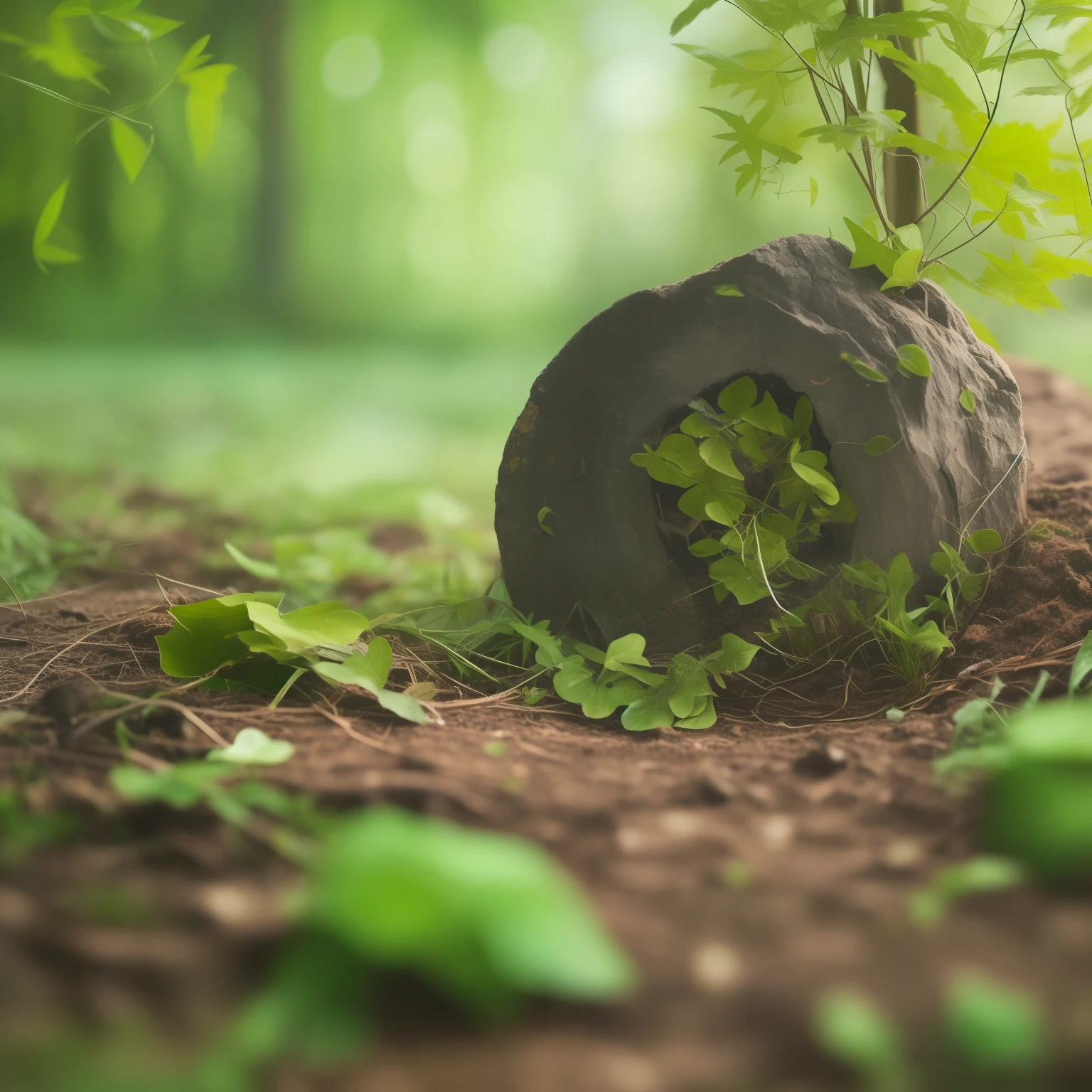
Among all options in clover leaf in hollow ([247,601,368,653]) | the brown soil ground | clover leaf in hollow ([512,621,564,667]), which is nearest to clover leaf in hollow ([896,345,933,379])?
the brown soil ground

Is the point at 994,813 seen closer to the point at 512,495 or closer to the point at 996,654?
the point at 996,654

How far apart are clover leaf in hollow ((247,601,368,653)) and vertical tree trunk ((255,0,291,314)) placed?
561 centimetres

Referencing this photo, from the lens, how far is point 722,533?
182 centimetres

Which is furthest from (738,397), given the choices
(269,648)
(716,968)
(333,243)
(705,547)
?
(333,243)

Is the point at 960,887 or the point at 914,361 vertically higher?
the point at 914,361

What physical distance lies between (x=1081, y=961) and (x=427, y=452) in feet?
16.1

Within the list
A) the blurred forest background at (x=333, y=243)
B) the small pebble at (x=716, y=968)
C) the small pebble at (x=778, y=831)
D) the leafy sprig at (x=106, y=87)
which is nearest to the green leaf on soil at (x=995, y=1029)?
the small pebble at (x=716, y=968)

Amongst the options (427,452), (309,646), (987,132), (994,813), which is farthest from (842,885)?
(427,452)

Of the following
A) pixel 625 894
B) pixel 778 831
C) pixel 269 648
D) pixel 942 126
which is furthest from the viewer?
pixel 942 126

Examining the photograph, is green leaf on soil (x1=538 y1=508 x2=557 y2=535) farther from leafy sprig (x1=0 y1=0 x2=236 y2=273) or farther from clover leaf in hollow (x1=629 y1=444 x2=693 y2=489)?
leafy sprig (x1=0 y1=0 x2=236 y2=273)

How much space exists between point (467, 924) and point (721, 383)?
54.8 inches

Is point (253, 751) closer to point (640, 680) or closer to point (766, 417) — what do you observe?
point (640, 680)

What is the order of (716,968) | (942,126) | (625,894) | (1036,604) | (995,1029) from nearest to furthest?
(995,1029), (716,968), (625,894), (1036,604), (942,126)

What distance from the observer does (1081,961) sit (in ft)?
2.18
